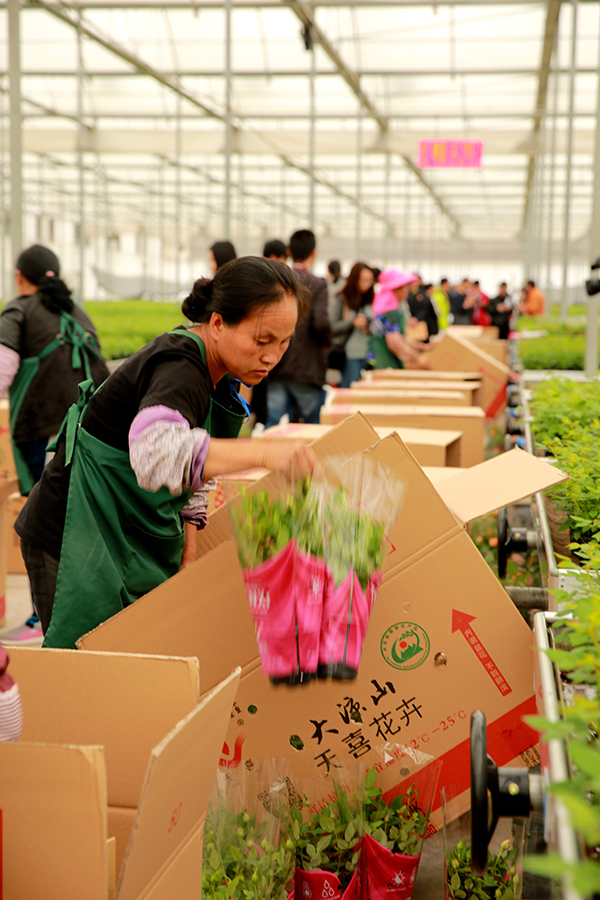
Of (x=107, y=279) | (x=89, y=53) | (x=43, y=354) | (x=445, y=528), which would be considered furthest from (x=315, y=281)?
(x=107, y=279)

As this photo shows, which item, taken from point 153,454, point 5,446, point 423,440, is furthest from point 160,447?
point 5,446

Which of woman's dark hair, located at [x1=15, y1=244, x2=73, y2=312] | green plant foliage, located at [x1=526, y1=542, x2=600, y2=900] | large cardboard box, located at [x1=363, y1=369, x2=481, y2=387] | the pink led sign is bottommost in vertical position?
green plant foliage, located at [x1=526, y1=542, x2=600, y2=900]

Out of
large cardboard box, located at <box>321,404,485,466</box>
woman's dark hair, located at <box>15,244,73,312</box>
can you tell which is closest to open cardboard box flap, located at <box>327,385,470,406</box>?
large cardboard box, located at <box>321,404,485,466</box>

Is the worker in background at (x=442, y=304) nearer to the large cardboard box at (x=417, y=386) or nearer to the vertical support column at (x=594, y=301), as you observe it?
the vertical support column at (x=594, y=301)

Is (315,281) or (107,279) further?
(107,279)

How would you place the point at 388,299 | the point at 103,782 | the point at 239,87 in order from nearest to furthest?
1. the point at 103,782
2. the point at 388,299
3. the point at 239,87

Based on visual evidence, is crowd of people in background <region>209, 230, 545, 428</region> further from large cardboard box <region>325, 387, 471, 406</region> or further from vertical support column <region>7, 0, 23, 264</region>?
vertical support column <region>7, 0, 23, 264</region>

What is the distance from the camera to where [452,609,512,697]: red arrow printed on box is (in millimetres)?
1832

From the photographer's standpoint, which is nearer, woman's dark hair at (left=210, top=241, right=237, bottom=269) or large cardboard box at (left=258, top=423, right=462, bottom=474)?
large cardboard box at (left=258, top=423, right=462, bottom=474)

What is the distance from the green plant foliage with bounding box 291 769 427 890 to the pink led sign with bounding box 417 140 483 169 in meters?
11.4

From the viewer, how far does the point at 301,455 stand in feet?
5.15

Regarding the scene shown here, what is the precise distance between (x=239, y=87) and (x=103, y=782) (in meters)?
14.8

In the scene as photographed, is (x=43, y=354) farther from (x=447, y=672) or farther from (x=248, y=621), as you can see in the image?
(x=447, y=672)

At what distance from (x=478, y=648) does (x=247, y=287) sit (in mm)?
864
